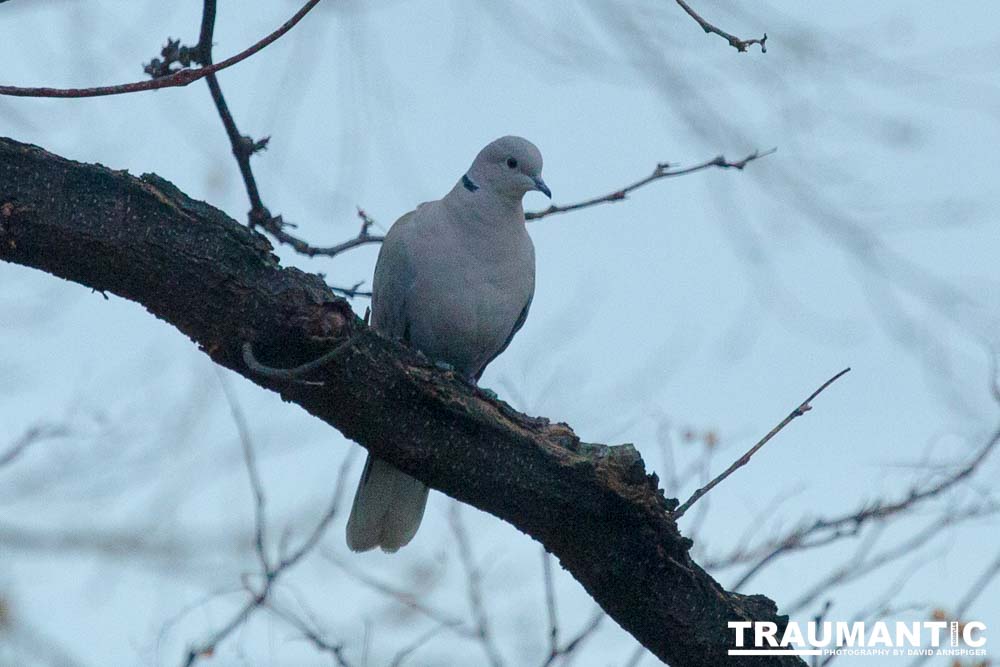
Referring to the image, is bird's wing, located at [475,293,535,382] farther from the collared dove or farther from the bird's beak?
the bird's beak

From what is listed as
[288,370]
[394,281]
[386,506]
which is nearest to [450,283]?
[394,281]

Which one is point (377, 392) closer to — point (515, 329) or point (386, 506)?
point (386, 506)

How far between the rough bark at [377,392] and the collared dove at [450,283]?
4.06 feet

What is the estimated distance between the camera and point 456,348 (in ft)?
14.3

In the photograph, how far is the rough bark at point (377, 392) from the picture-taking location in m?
2.45

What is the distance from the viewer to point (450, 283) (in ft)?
13.8

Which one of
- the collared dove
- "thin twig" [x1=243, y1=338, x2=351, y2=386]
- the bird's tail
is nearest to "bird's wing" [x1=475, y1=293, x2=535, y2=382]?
the collared dove

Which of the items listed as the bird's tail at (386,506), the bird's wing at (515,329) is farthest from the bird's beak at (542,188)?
the bird's tail at (386,506)

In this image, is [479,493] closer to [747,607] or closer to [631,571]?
[631,571]

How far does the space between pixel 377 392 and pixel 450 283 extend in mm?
1562

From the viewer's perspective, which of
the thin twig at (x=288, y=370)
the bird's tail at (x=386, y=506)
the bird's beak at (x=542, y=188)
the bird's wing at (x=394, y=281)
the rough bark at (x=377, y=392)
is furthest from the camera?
the bird's beak at (x=542, y=188)

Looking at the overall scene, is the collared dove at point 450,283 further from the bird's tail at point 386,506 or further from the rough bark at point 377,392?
the rough bark at point 377,392

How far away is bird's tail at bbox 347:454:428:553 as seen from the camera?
4020mm

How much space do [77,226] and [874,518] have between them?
2717mm
